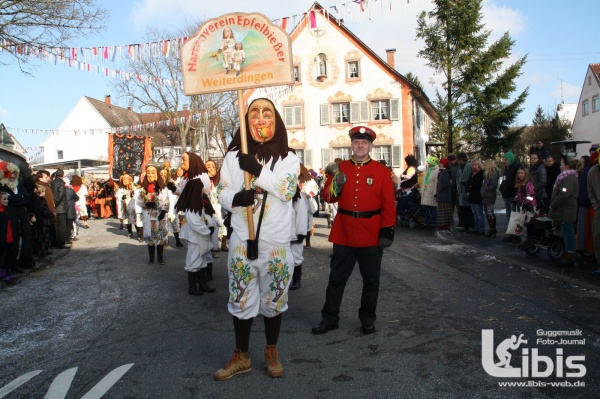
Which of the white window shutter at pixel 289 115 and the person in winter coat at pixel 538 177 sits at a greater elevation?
the white window shutter at pixel 289 115

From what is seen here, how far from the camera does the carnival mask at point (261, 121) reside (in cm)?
414

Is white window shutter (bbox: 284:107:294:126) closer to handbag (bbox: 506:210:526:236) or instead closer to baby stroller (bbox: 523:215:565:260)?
handbag (bbox: 506:210:526:236)

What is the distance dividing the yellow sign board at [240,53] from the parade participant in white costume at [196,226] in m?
3.19

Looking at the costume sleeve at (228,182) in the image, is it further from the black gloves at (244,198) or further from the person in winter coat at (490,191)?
the person in winter coat at (490,191)

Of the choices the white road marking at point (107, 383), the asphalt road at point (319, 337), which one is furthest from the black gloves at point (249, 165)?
the white road marking at point (107, 383)

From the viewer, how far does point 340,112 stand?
3475 cm

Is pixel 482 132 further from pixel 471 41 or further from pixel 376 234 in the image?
pixel 376 234

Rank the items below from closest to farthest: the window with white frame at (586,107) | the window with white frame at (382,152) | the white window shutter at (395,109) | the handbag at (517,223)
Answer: the handbag at (517,223)
the white window shutter at (395,109)
the window with white frame at (382,152)
the window with white frame at (586,107)

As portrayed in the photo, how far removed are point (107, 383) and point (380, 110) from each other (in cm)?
3184

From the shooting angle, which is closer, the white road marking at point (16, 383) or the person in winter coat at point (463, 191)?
the white road marking at point (16, 383)

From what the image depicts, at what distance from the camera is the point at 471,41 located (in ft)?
104

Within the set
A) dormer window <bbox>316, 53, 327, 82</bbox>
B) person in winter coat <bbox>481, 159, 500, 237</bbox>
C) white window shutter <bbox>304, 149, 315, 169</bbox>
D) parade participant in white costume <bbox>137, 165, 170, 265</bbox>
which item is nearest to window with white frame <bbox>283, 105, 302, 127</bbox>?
white window shutter <bbox>304, 149, 315, 169</bbox>

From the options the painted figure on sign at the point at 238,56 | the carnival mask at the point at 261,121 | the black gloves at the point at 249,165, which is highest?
the painted figure on sign at the point at 238,56

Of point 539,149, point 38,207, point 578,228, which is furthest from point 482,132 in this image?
point 38,207
